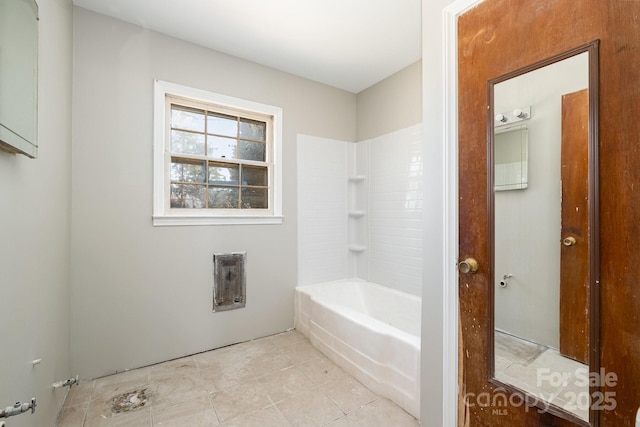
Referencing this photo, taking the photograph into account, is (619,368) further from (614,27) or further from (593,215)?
(614,27)

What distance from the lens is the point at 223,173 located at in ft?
8.45

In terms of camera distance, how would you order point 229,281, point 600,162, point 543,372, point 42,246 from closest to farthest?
point 600,162 → point 543,372 → point 42,246 → point 229,281

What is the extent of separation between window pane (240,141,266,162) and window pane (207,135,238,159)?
72 millimetres

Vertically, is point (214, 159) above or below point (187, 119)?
below

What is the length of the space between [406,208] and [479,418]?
183 cm

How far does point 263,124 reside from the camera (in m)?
2.81

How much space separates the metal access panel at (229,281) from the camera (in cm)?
246

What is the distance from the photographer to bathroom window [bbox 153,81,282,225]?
7.46 feet

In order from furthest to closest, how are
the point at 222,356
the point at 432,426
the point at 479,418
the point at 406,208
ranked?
the point at 406,208, the point at 222,356, the point at 432,426, the point at 479,418

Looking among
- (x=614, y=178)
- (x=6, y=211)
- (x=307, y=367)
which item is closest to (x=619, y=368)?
(x=614, y=178)

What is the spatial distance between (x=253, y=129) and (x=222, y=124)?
11.9 inches

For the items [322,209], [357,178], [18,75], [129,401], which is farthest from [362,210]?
[18,75]

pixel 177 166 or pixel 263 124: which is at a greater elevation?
pixel 263 124

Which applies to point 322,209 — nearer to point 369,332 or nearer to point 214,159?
point 214,159
